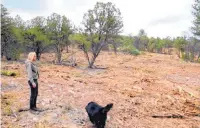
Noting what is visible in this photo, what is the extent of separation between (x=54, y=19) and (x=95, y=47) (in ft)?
18.3

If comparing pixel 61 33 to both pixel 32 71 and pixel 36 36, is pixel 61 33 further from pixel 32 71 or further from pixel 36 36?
pixel 32 71

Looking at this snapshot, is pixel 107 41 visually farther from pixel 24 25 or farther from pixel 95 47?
pixel 24 25

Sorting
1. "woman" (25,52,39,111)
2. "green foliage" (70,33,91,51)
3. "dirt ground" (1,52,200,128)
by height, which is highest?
"green foliage" (70,33,91,51)

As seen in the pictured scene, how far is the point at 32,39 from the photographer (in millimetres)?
25172

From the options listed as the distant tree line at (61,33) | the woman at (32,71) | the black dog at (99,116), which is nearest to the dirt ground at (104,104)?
the black dog at (99,116)

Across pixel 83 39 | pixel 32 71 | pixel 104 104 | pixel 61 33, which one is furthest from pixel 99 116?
pixel 61 33

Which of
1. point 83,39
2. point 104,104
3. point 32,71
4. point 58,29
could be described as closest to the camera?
point 32,71

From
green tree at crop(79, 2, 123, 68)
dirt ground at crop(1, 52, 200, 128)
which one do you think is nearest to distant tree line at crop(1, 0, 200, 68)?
green tree at crop(79, 2, 123, 68)

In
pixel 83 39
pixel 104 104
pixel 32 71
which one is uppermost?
pixel 83 39

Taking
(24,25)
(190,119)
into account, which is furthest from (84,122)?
(24,25)

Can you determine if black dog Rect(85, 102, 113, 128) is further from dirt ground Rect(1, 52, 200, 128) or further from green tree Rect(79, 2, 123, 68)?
green tree Rect(79, 2, 123, 68)

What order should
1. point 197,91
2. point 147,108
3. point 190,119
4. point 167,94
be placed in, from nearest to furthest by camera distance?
point 190,119 < point 147,108 < point 167,94 < point 197,91

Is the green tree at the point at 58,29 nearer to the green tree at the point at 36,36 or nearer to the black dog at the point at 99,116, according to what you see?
the green tree at the point at 36,36

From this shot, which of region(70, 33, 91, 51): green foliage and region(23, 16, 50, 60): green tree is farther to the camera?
region(23, 16, 50, 60): green tree
